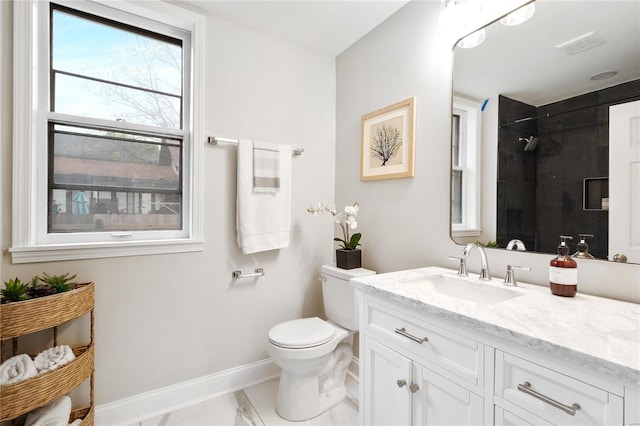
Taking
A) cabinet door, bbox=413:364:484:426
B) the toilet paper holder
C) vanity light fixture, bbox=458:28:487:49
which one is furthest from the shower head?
the toilet paper holder

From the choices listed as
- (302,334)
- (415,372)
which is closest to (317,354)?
(302,334)

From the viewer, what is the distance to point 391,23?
183cm

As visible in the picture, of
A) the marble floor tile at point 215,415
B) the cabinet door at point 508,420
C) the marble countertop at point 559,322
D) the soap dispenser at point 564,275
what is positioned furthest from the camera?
the marble floor tile at point 215,415

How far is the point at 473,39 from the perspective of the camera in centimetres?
140

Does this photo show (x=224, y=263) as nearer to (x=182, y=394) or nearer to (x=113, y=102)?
(x=182, y=394)

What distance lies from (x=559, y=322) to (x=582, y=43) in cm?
102

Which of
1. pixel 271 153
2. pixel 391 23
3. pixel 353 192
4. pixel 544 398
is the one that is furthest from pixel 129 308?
pixel 391 23

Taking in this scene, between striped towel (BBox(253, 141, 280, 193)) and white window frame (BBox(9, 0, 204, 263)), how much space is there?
34cm

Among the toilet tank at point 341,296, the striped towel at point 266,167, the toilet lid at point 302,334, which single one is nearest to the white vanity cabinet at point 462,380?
the toilet lid at point 302,334

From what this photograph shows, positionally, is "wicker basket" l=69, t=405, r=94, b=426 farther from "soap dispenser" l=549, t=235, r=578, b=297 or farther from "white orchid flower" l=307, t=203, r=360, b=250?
"soap dispenser" l=549, t=235, r=578, b=297

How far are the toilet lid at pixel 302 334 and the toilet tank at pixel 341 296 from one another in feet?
0.39

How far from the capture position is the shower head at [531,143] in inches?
46.9

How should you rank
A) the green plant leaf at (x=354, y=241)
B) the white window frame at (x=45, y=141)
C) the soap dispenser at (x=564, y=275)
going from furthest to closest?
the green plant leaf at (x=354, y=241) < the white window frame at (x=45, y=141) < the soap dispenser at (x=564, y=275)

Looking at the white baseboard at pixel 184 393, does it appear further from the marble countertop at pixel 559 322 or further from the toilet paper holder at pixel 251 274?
the marble countertop at pixel 559 322
